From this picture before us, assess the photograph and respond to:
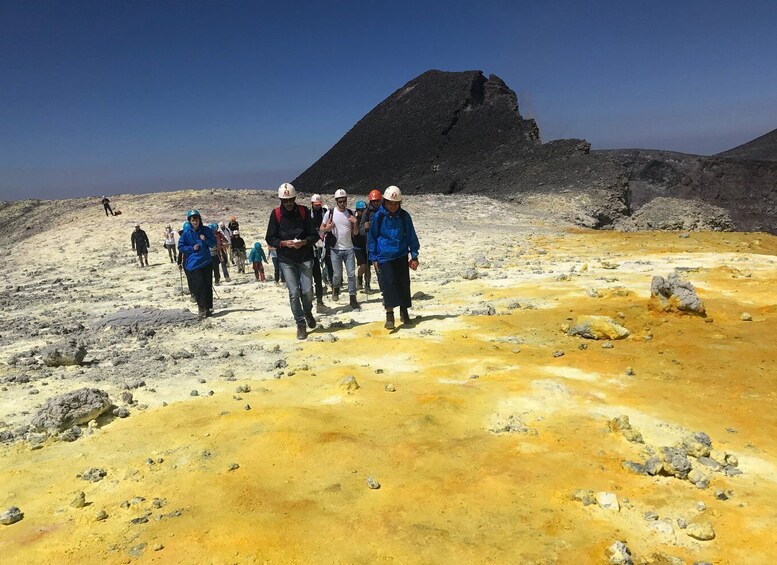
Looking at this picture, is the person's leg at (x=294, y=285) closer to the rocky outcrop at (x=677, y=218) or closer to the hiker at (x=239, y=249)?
the hiker at (x=239, y=249)

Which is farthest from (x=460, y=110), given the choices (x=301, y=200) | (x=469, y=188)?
(x=301, y=200)

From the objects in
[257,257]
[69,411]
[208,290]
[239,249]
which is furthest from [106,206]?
[69,411]

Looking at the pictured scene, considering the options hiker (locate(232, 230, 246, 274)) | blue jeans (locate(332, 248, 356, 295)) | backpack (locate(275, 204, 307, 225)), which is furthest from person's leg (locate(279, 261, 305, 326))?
hiker (locate(232, 230, 246, 274))

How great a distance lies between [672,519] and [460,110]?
53.3m

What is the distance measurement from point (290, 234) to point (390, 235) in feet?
4.29

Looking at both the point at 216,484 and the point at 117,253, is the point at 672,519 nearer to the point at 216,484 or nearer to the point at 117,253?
the point at 216,484

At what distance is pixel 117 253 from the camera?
20109 millimetres

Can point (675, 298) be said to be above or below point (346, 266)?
below

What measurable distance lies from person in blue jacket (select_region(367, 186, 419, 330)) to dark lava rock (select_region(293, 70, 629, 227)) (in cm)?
2473

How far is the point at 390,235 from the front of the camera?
7.11m

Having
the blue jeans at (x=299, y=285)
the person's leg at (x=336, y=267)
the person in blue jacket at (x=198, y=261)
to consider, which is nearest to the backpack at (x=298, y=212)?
the blue jeans at (x=299, y=285)

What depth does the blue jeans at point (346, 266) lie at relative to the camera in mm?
8688

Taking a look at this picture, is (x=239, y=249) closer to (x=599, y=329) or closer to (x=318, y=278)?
(x=318, y=278)

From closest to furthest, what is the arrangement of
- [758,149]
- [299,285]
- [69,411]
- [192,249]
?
[69,411], [299,285], [192,249], [758,149]
